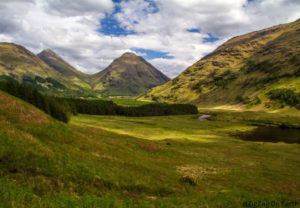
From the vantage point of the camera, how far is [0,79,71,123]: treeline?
91.6 metres

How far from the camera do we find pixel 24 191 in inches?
880

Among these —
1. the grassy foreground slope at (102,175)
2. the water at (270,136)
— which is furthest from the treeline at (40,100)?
the water at (270,136)

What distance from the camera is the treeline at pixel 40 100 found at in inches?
3605

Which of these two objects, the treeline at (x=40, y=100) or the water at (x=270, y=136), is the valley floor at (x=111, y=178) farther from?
the water at (x=270, y=136)

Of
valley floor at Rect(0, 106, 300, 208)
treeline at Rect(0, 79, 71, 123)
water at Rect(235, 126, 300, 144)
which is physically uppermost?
treeline at Rect(0, 79, 71, 123)

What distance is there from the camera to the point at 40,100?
99688mm

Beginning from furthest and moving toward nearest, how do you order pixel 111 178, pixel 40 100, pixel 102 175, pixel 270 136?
pixel 270 136 → pixel 40 100 → pixel 111 178 → pixel 102 175

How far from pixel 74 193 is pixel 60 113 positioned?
69039 millimetres

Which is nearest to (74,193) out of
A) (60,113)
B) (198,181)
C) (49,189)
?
(49,189)

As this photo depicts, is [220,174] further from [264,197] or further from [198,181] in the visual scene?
A: [264,197]

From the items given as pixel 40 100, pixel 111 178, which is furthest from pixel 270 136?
pixel 111 178

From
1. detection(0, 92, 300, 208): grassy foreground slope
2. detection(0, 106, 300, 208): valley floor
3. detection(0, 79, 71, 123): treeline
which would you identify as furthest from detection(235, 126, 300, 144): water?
detection(0, 106, 300, 208): valley floor

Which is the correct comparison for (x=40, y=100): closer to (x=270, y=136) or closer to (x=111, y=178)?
(x=111, y=178)

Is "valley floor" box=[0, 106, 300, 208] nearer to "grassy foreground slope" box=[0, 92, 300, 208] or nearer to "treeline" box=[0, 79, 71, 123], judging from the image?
"grassy foreground slope" box=[0, 92, 300, 208]
